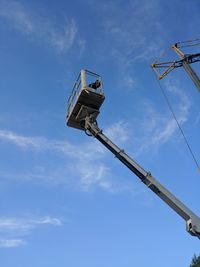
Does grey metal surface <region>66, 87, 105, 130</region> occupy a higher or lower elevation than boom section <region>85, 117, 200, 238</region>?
higher

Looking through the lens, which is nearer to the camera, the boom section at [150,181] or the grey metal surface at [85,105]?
the boom section at [150,181]

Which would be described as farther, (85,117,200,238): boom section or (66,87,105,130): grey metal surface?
(66,87,105,130): grey metal surface

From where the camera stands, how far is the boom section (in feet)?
38.0

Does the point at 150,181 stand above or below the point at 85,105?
below

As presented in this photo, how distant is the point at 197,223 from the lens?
11.5 meters

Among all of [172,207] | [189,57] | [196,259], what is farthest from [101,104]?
[196,259]

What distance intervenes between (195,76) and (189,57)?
3.30 m

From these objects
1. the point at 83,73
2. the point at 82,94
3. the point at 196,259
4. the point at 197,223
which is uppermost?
the point at 196,259

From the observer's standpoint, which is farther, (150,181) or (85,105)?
(85,105)

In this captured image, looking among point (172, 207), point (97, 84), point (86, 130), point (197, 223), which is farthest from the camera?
point (97, 84)

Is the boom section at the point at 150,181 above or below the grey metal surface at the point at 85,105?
below

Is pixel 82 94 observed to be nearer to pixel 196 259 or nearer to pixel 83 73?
pixel 83 73

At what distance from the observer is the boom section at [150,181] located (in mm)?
11586

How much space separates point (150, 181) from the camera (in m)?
12.6
